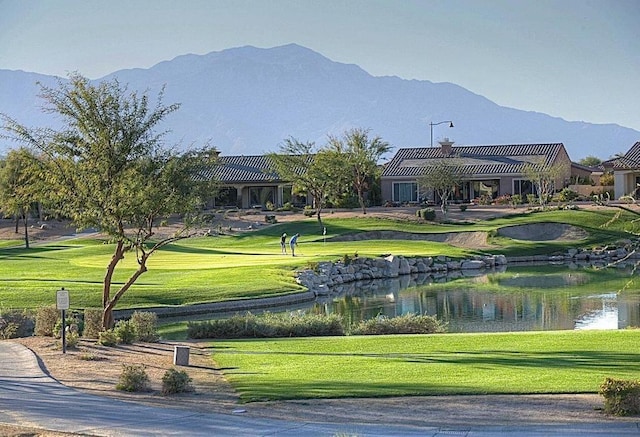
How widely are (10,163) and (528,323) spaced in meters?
43.0

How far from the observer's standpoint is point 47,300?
117 ft

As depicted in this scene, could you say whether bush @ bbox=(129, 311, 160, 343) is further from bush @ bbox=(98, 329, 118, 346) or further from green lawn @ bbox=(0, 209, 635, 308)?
green lawn @ bbox=(0, 209, 635, 308)

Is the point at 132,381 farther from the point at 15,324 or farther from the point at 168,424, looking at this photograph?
the point at 15,324

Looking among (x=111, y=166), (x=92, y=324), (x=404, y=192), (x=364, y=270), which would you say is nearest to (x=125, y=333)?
(x=92, y=324)

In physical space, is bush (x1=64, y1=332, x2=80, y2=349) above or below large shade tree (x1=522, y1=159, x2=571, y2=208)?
below

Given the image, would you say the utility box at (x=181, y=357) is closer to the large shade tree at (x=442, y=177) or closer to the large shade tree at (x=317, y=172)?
the large shade tree at (x=317, y=172)

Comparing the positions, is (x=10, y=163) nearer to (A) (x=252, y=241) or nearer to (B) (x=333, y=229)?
(A) (x=252, y=241)

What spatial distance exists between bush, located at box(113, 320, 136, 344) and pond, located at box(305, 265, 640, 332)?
1029 centimetres

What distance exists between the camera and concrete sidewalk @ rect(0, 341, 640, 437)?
1195cm

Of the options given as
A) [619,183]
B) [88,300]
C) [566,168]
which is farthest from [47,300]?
[566,168]

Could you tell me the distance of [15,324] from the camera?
84.7 ft

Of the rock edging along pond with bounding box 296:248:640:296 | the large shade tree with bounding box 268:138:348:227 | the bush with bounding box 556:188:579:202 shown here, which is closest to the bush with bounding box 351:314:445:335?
the rock edging along pond with bounding box 296:248:640:296

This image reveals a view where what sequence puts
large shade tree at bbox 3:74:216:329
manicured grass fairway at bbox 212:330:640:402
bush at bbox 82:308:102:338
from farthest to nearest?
bush at bbox 82:308:102:338 → large shade tree at bbox 3:74:216:329 → manicured grass fairway at bbox 212:330:640:402

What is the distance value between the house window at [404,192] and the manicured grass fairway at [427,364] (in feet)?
223
